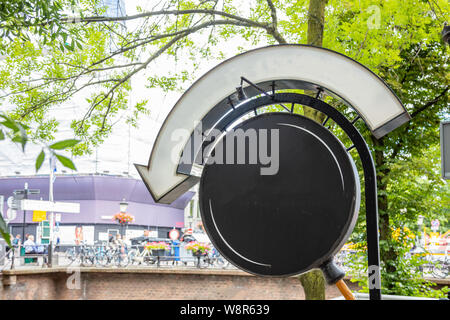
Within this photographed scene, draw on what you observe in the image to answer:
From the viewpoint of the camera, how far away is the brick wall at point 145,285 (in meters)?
17.5

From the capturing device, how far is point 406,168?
9.09m

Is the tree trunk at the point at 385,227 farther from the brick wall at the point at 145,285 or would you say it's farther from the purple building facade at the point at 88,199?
the purple building facade at the point at 88,199

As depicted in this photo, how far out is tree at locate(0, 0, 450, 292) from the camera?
7539 millimetres

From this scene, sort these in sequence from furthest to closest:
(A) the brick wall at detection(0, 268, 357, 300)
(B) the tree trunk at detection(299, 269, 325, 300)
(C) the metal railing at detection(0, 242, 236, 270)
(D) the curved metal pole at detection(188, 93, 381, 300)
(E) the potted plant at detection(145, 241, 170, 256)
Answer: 1. (E) the potted plant at detection(145, 241, 170, 256)
2. (C) the metal railing at detection(0, 242, 236, 270)
3. (A) the brick wall at detection(0, 268, 357, 300)
4. (B) the tree trunk at detection(299, 269, 325, 300)
5. (D) the curved metal pole at detection(188, 93, 381, 300)

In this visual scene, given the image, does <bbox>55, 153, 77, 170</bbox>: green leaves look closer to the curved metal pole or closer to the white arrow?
the white arrow

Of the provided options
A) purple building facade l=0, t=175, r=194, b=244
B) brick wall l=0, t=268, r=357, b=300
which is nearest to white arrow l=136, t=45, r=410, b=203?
brick wall l=0, t=268, r=357, b=300

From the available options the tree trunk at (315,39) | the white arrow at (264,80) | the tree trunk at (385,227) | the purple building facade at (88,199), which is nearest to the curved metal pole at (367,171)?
the white arrow at (264,80)

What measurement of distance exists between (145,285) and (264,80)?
17.1m

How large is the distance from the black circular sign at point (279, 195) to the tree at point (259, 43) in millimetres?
4492

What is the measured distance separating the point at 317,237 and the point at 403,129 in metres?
7.62

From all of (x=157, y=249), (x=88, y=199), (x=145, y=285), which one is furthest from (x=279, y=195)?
(x=88, y=199)

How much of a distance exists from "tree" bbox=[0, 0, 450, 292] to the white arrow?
13.7 ft
